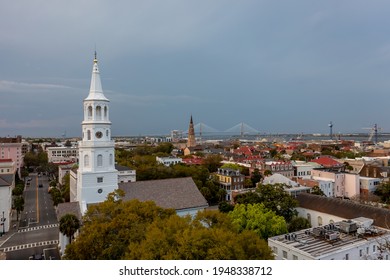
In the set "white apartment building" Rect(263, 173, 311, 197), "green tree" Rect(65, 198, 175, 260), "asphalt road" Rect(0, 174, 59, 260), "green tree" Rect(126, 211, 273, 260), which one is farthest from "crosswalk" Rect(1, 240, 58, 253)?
"white apartment building" Rect(263, 173, 311, 197)

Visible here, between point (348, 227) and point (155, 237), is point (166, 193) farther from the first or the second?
point (155, 237)

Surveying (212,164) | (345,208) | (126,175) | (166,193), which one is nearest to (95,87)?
(166,193)

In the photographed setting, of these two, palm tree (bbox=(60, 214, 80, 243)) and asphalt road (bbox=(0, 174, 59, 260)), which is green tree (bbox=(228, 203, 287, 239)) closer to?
palm tree (bbox=(60, 214, 80, 243))

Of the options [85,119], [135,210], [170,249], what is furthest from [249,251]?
[85,119]

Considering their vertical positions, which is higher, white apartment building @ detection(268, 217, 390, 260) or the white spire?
the white spire

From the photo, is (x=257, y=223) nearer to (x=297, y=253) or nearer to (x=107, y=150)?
(x=297, y=253)

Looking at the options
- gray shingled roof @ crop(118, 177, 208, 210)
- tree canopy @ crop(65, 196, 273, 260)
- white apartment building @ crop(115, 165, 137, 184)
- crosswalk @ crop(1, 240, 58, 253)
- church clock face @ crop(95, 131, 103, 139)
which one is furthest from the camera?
white apartment building @ crop(115, 165, 137, 184)
